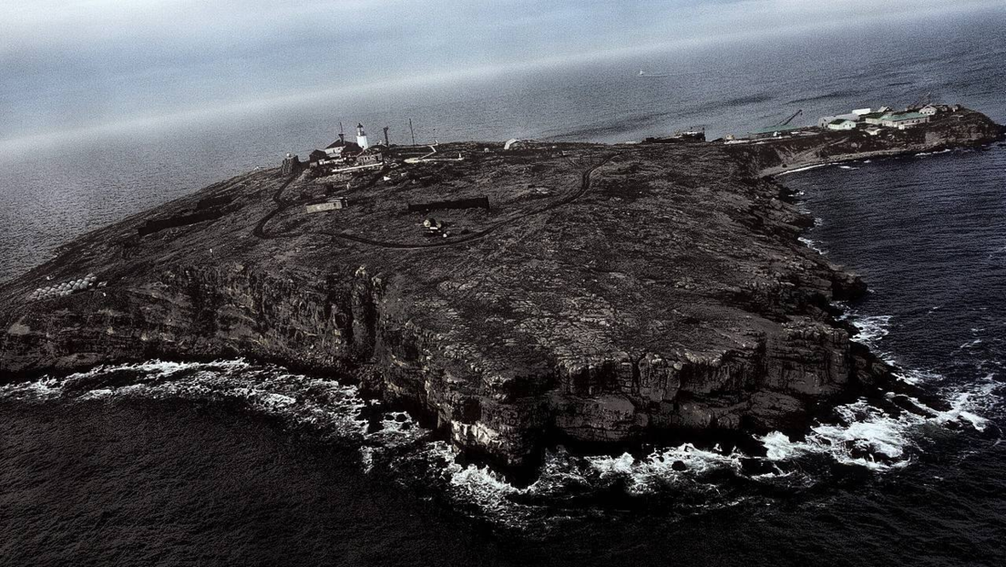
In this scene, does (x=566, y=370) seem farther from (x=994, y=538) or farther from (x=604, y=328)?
(x=994, y=538)

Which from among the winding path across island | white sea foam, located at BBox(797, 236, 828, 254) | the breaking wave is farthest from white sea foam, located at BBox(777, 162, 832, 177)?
the breaking wave

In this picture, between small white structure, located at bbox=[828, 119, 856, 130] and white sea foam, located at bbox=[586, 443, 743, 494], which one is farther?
small white structure, located at bbox=[828, 119, 856, 130]

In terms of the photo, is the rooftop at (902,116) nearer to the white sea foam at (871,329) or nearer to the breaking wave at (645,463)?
the white sea foam at (871,329)

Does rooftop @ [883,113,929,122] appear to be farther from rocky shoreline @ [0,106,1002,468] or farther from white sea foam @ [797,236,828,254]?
white sea foam @ [797,236,828,254]

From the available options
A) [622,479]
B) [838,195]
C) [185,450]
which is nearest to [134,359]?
[185,450]

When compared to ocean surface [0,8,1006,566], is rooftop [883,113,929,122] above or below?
above

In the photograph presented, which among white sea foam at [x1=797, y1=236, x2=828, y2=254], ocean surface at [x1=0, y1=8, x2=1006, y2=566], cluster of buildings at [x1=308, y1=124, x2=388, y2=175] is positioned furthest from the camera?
cluster of buildings at [x1=308, y1=124, x2=388, y2=175]

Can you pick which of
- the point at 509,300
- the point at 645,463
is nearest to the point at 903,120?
the point at 509,300

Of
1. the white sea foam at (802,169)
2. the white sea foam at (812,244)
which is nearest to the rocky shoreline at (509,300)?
the white sea foam at (812,244)
